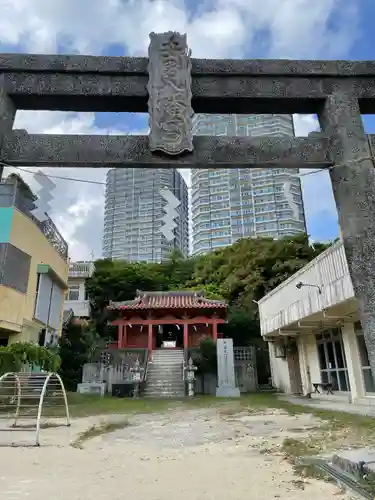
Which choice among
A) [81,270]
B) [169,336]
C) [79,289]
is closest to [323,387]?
[169,336]

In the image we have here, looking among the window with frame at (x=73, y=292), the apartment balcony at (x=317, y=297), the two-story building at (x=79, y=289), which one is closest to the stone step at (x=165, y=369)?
the apartment balcony at (x=317, y=297)

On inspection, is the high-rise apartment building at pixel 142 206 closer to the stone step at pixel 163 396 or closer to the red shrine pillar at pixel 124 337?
the stone step at pixel 163 396

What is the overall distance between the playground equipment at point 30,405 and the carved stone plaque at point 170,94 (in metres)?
4.39

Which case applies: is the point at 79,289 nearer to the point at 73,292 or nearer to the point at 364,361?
the point at 73,292

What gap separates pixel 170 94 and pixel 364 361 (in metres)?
9.39

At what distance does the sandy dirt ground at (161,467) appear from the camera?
309 centimetres

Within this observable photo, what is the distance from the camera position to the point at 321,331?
13281 millimetres

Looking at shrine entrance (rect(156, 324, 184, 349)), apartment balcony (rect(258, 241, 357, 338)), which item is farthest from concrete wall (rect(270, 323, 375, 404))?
shrine entrance (rect(156, 324, 184, 349))

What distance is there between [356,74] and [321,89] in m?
0.39

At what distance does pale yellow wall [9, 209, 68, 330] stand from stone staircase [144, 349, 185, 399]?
6.28m

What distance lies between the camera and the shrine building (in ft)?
70.6

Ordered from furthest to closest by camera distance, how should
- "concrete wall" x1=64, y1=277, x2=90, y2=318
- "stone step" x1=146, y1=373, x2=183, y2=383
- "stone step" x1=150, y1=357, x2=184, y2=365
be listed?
"concrete wall" x1=64, y1=277, x2=90, y2=318 < "stone step" x1=150, y1=357, x2=184, y2=365 < "stone step" x1=146, y1=373, x2=183, y2=383

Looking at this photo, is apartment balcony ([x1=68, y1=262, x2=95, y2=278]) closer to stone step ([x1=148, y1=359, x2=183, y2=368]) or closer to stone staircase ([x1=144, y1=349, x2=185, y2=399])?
stone staircase ([x1=144, y1=349, x2=185, y2=399])

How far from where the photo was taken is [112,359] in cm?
1862
